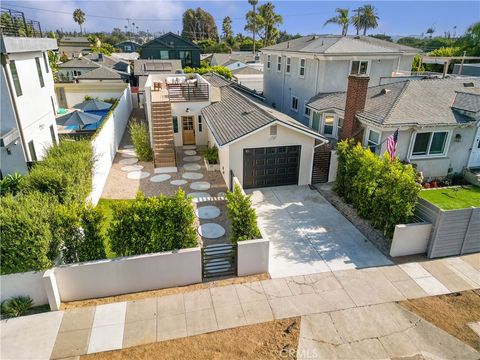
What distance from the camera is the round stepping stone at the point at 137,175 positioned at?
1793 centimetres

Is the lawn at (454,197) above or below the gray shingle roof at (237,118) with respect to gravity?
below

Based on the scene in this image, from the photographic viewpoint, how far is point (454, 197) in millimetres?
15664

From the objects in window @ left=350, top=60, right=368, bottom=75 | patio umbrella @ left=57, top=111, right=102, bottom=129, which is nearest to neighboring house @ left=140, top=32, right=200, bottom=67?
patio umbrella @ left=57, top=111, right=102, bottom=129

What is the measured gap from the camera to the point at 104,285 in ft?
29.9

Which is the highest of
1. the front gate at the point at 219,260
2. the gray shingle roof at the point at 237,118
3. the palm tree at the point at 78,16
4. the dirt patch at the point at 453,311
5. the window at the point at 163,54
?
the palm tree at the point at 78,16

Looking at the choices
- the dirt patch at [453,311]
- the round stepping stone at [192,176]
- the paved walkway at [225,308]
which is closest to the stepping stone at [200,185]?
the round stepping stone at [192,176]

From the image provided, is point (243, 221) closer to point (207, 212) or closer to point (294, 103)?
point (207, 212)

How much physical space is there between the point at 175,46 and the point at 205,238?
52275 mm

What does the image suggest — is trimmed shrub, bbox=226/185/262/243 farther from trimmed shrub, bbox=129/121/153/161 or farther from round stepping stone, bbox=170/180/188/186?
trimmed shrub, bbox=129/121/153/161

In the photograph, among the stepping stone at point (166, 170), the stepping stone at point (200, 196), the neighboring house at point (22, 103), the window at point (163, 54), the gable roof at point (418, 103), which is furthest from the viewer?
the window at point (163, 54)

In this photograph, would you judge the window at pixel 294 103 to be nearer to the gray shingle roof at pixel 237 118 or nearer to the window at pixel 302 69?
the window at pixel 302 69

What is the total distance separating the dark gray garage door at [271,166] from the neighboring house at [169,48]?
4718 centimetres

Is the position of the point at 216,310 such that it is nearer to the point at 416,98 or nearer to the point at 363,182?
the point at 363,182

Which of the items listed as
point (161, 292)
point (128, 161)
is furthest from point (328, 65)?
point (161, 292)
